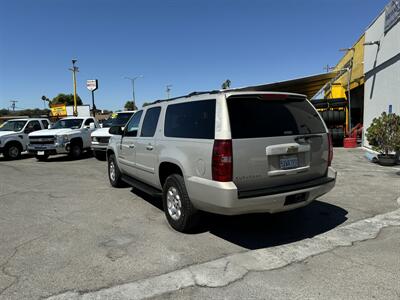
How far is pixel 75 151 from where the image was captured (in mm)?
15047

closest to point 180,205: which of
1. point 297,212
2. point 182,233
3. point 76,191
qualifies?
point 182,233

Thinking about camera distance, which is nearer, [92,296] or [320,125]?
[92,296]

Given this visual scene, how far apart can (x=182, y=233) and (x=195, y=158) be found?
1.28m

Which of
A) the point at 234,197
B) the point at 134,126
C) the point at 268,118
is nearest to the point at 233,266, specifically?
the point at 234,197

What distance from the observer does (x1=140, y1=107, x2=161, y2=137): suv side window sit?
19.0 feet

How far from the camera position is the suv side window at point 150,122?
19.0 feet

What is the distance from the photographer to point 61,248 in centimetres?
445

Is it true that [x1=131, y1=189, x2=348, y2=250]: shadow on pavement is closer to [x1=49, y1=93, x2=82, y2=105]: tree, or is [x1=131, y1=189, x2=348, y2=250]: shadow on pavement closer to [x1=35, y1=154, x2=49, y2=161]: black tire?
[x1=35, y1=154, x2=49, y2=161]: black tire

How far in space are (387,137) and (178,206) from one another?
8.85 m

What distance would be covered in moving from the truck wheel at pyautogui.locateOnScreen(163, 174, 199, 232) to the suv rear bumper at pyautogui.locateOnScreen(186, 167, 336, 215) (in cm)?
16

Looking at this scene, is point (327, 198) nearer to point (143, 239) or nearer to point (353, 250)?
point (353, 250)

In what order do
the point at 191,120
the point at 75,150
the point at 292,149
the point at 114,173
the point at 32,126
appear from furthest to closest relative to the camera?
the point at 32,126, the point at 75,150, the point at 114,173, the point at 191,120, the point at 292,149

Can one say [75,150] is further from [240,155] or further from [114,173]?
[240,155]

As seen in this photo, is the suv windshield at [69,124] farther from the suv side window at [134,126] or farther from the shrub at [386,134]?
the shrub at [386,134]
